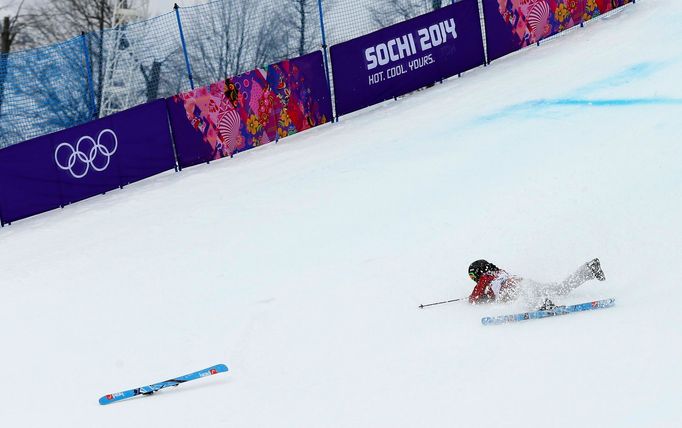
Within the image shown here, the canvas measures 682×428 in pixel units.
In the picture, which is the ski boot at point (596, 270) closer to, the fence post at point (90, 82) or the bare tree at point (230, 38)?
the bare tree at point (230, 38)

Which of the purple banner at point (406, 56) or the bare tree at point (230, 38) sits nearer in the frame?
the bare tree at point (230, 38)

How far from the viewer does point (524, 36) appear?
68.2 feet

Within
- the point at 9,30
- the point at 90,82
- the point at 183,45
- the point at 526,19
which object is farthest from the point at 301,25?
the point at 9,30

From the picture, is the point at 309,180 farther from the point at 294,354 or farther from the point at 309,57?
the point at 294,354

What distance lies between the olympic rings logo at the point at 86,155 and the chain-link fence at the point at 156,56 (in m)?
0.62

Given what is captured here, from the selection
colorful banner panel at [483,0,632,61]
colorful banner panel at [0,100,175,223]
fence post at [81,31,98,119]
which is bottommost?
colorful banner panel at [0,100,175,223]

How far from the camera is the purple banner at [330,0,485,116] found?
18.9 meters

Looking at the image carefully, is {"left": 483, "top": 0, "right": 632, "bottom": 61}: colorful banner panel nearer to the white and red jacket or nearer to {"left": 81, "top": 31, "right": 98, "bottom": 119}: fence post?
{"left": 81, "top": 31, "right": 98, "bottom": 119}: fence post

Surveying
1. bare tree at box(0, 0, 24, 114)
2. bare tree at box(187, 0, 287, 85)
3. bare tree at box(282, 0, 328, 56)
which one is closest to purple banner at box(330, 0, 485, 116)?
bare tree at box(282, 0, 328, 56)

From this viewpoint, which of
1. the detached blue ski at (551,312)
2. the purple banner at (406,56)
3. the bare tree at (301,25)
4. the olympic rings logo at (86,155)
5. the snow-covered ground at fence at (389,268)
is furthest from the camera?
the purple banner at (406,56)

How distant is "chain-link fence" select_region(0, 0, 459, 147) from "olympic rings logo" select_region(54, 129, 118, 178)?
24.3 inches

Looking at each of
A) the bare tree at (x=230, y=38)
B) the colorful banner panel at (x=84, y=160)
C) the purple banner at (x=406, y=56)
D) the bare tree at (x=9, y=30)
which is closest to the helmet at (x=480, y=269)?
the colorful banner panel at (x=84, y=160)

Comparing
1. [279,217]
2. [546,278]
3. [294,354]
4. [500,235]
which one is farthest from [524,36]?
[294,354]

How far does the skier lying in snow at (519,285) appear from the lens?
27.1 feet
